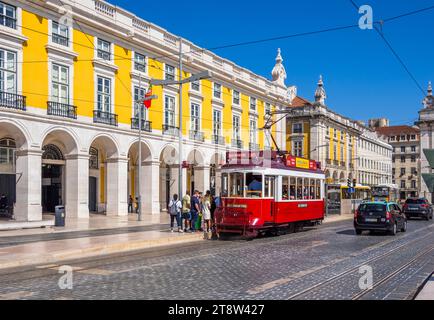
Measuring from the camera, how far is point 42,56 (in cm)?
2752

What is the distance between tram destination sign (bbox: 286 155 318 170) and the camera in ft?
71.0

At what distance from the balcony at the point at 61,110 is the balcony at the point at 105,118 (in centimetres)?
182

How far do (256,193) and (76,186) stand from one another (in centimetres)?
1457

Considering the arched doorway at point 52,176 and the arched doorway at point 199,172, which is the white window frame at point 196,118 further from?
the arched doorway at point 52,176

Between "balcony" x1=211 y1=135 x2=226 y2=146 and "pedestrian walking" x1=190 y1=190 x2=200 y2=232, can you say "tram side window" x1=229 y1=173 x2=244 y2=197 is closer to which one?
"pedestrian walking" x1=190 y1=190 x2=200 y2=232

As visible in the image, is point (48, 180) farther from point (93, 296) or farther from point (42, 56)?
point (93, 296)

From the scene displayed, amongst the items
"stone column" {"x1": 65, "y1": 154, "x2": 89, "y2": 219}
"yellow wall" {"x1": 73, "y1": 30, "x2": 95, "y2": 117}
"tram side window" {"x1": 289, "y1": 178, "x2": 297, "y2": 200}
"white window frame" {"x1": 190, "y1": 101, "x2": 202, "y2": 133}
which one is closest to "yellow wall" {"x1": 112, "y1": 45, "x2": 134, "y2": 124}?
"yellow wall" {"x1": 73, "y1": 30, "x2": 95, "y2": 117}

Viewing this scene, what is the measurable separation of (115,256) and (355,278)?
7055 millimetres

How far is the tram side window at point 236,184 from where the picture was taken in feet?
64.6

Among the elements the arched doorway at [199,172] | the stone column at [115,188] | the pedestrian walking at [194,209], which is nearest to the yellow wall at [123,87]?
the stone column at [115,188]

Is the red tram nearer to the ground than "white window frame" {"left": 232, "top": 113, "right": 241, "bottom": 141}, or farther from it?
nearer to the ground

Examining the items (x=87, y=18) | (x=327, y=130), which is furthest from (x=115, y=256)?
(x=327, y=130)

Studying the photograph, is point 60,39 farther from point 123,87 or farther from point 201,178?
point 201,178

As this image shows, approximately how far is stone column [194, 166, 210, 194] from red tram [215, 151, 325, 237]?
19816 mm
